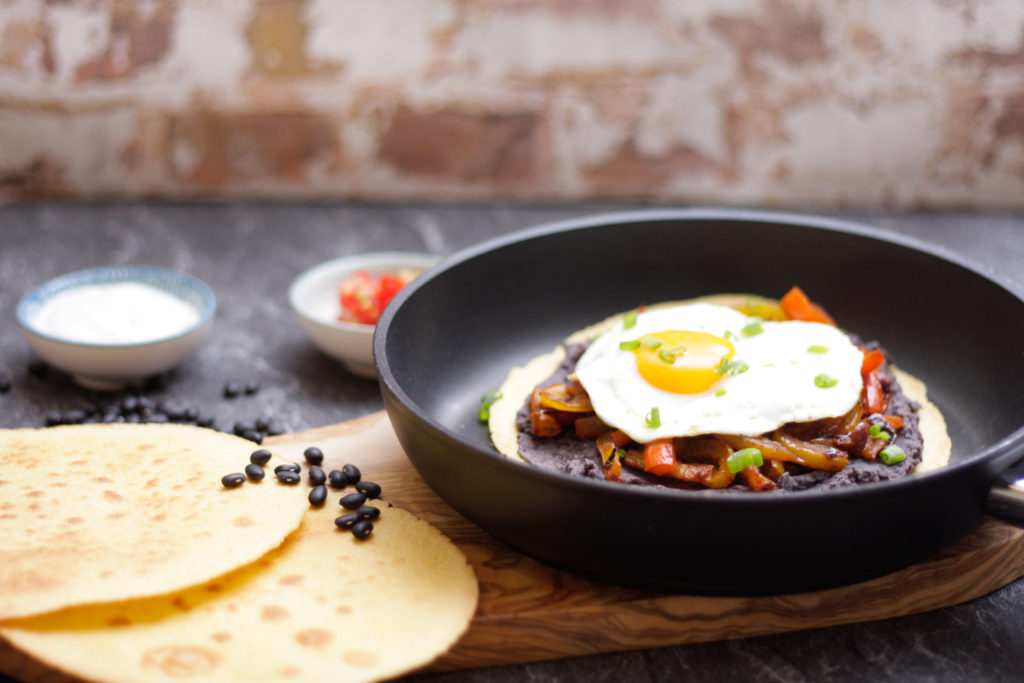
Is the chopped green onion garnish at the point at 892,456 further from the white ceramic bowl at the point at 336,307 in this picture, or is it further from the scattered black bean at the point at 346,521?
the white ceramic bowl at the point at 336,307

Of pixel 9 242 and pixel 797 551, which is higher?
pixel 797 551

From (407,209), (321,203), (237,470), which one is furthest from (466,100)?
(237,470)

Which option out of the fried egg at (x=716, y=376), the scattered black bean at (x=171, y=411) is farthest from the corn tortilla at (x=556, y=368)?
the scattered black bean at (x=171, y=411)

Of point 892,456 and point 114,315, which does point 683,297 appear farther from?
point 114,315

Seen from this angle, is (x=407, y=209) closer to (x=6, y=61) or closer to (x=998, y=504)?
(x=6, y=61)

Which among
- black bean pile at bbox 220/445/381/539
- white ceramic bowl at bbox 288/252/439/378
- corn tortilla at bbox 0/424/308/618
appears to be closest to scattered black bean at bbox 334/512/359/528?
black bean pile at bbox 220/445/381/539

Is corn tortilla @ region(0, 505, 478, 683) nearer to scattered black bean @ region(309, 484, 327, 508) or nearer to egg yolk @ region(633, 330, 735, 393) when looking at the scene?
scattered black bean @ region(309, 484, 327, 508)

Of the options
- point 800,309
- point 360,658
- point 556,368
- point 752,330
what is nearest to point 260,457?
point 360,658
